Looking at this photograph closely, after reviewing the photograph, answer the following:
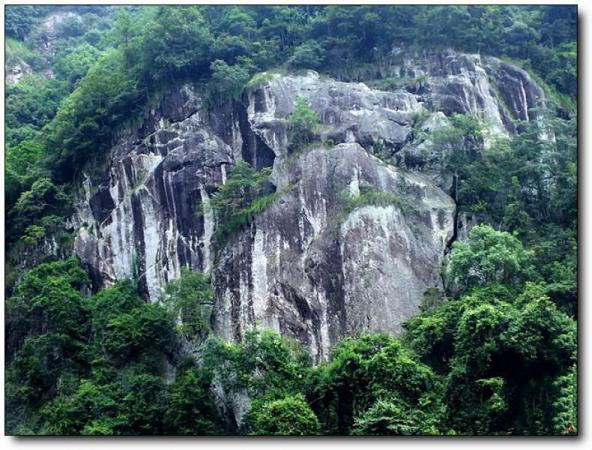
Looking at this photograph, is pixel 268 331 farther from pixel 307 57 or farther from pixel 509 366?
pixel 307 57

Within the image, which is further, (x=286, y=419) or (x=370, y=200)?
(x=370, y=200)

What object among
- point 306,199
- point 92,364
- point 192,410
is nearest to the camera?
point 192,410

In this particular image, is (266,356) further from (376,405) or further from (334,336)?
(376,405)

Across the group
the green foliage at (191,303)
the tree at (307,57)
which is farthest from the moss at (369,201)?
the tree at (307,57)

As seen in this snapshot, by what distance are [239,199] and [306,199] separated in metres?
1.28

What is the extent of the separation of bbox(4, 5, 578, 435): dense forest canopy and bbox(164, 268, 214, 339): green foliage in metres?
0.03

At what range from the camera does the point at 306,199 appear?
15.7 metres

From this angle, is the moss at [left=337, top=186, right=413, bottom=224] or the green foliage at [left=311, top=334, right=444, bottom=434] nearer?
the green foliage at [left=311, top=334, right=444, bottom=434]

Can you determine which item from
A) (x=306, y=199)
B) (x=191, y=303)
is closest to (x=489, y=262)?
(x=306, y=199)

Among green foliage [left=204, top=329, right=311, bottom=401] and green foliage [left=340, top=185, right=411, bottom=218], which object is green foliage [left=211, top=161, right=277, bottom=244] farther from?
green foliage [left=204, top=329, right=311, bottom=401]

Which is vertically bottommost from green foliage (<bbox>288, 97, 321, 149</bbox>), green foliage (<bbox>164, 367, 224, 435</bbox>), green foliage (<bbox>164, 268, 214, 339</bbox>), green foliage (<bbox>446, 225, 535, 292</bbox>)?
green foliage (<bbox>164, 367, 224, 435</bbox>)

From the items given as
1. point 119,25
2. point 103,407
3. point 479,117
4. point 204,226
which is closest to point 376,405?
point 103,407

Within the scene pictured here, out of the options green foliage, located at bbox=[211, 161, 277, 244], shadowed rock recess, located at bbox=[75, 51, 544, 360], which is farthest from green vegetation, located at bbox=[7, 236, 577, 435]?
green foliage, located at bbox=[211, 161, 277, 244]

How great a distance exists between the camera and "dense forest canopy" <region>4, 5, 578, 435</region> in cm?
1233
